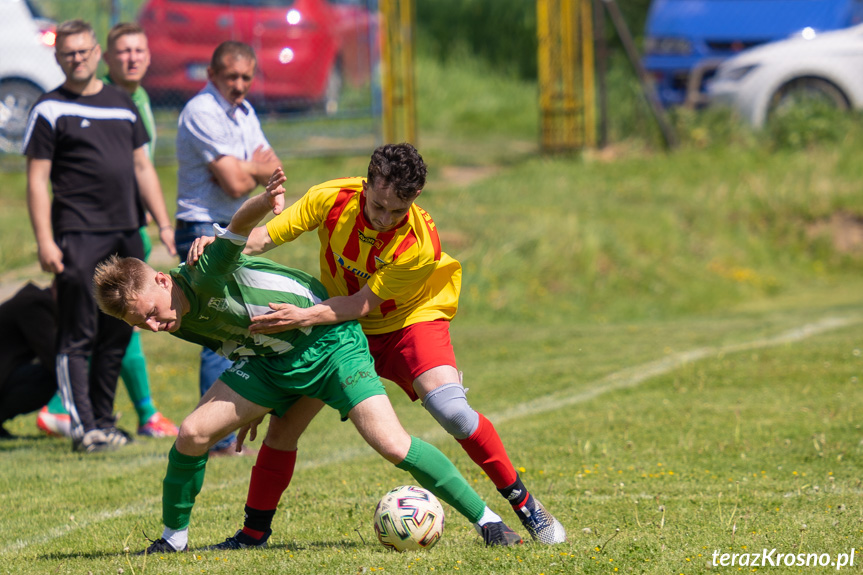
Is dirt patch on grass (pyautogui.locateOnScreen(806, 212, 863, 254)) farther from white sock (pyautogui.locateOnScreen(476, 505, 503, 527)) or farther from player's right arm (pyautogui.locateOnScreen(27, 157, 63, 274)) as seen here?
white sock (pyautogui.locateOnScreen(476, 505, 503, 527))

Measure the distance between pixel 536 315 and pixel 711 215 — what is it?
4209 mm

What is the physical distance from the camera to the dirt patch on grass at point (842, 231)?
15.9m

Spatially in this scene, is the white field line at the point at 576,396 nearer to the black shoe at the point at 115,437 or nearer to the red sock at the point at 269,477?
the red sock at the point at 269,477

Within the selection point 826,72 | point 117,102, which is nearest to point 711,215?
point 826,72

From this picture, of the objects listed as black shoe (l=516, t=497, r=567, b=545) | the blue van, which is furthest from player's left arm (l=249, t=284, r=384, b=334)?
the blue van

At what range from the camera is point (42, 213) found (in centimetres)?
684

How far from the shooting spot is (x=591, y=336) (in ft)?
38.5

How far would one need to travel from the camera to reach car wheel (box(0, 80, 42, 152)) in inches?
452

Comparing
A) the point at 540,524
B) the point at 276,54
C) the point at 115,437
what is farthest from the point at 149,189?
the point at 276,54

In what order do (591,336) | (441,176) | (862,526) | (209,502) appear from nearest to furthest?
(862,526), (209,502), (591,336), (441,176)

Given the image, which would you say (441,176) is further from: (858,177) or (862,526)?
(862,526)

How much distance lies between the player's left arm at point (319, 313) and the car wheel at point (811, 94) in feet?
47.8

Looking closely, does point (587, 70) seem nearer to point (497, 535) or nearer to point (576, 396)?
point (576, 396)

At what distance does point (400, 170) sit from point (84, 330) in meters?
3.54
